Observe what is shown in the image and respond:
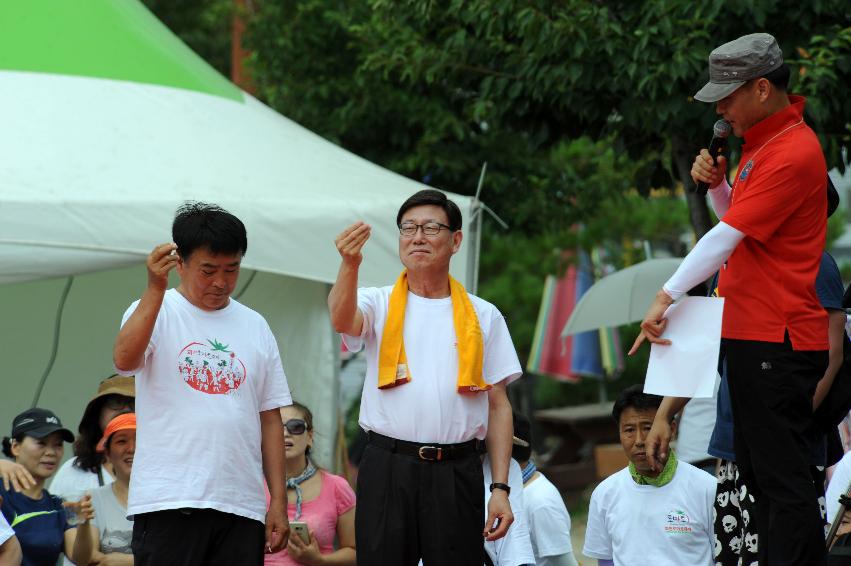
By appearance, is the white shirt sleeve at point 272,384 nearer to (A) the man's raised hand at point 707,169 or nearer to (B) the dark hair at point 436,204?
(B) the dark hair at point 436,204

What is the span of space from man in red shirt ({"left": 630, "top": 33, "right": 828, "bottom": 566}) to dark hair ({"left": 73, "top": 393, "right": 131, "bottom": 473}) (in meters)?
3.33

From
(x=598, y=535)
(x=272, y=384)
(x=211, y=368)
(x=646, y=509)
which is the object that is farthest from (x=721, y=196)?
(x=598, y=535)

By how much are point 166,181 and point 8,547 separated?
245cm

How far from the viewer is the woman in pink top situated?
5672mm

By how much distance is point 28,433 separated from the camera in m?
6.00

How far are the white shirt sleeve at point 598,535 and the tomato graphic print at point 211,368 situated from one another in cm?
224

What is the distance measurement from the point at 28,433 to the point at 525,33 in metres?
3.55

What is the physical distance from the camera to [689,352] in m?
3.86

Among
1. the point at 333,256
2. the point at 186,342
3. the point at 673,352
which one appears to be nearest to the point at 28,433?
the point at 333,256

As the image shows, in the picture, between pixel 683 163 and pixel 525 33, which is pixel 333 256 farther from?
pixel 683 163

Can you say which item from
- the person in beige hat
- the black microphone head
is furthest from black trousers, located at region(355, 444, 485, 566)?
the person in beige hat

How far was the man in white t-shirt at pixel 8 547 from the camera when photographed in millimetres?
4764

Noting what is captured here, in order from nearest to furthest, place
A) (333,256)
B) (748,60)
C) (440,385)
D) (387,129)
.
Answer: (748,60) → (440,385) → (333,256) → (387,129)

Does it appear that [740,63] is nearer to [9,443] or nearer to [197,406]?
[197,406]
